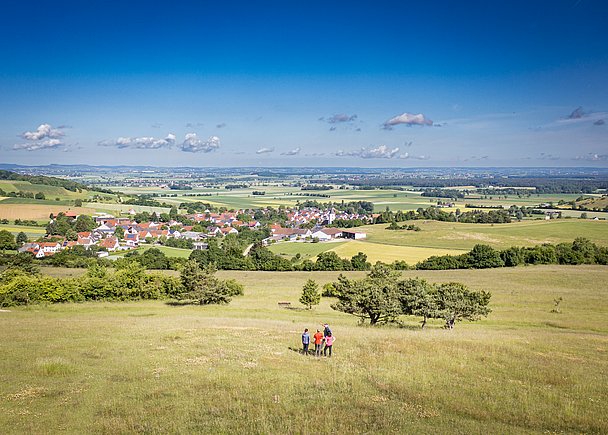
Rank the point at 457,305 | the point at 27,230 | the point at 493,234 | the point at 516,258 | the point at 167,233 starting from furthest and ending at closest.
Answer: the point at 167,233
the point at 27,230
the point at 493,234
the point at 516,258
the point at 457,305

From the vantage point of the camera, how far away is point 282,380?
59.8ft

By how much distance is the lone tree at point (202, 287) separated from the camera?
158ft

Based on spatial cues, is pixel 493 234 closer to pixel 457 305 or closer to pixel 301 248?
pixel 301 248

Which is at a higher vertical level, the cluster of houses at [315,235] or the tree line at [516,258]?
the tree line at [516,258]

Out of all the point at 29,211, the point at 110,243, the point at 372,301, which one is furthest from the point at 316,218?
the point at 372,301

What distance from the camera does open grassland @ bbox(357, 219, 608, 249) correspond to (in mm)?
104875

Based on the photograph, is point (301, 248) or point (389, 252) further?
point (301, 248)

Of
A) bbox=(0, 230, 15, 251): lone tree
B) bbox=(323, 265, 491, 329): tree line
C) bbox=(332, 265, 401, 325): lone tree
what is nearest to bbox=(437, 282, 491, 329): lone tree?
bbox=(323, 265, 491, 329): tree line

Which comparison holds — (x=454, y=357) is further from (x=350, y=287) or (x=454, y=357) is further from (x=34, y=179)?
(x=34, y=179)

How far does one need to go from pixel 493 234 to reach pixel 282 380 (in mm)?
107790

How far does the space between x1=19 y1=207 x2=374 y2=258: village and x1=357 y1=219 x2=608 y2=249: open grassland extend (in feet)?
37.5

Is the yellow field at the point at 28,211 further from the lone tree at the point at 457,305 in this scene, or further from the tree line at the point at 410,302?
the lone tree at the point at 457,305

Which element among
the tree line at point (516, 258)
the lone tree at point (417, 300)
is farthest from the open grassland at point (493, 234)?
the lone tree at point (417, 300)

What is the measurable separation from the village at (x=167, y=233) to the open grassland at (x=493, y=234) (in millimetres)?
11435
